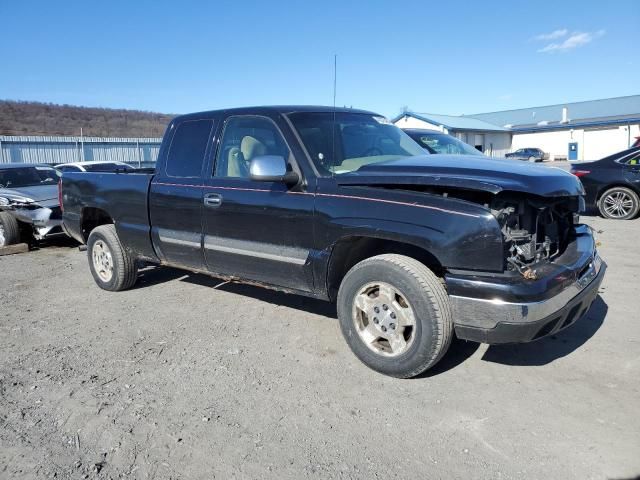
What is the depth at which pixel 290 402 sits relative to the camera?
3.28 m

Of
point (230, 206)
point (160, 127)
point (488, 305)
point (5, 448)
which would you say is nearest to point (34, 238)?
point (230, 206)

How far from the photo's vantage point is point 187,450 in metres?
2.77

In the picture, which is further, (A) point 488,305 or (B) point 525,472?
(A) point 488,305

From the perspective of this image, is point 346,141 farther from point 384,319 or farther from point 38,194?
point 38,194

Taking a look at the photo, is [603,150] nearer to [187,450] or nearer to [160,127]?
[187,450]

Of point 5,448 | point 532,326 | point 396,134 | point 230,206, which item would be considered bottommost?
point 5,448

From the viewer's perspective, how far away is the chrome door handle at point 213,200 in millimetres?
4395

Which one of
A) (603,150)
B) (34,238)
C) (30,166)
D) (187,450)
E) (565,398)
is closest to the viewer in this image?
(187,450)

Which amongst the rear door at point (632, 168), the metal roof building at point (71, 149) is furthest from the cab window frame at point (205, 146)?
the metal roof building at point (71, 149)

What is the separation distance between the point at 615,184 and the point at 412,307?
352 inches

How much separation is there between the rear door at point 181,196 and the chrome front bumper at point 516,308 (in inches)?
100

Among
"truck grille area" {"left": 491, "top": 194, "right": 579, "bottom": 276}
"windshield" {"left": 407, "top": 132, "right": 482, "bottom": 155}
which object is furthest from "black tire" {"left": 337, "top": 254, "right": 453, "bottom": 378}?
"windshield" {"left": 407, "top": 132, "right": 482, "bottom": 155}

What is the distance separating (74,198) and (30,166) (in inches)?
209

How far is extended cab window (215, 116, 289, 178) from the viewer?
424 centimetres
